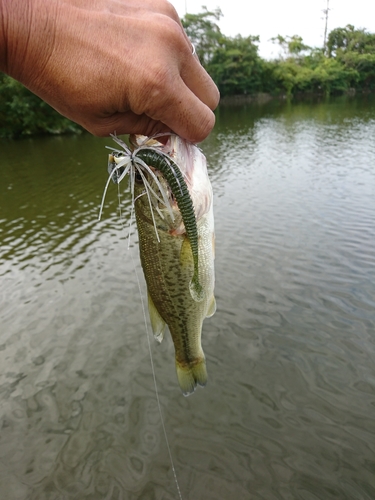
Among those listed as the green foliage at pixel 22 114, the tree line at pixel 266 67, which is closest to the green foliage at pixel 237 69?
the tree line at pixel 266 67

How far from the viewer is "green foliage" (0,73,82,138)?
31.6 metres

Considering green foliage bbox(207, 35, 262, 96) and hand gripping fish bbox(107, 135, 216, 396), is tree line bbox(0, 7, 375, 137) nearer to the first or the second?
green foliage bbox(207, 35, 262, 96)

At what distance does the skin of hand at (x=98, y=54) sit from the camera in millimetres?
1040

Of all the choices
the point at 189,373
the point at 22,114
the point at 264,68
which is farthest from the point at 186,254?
the point at 264,68

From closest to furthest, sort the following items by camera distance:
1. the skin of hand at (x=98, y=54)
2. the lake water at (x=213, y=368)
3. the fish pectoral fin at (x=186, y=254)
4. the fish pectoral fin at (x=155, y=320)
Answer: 1. the skin of hand at (x=98, y=54)
2. the fish pectoral fin at (x=186, y=254)
3. the fish pectoral fin at (x=155, y=320)
4. the lake water at (x=213, y=368)

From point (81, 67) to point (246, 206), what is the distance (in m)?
11.9

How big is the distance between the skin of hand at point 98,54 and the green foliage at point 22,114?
112ft

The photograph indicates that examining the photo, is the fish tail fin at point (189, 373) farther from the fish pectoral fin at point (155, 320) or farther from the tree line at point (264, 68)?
the tree line at point (264, 68)

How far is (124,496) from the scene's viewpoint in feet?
14.2

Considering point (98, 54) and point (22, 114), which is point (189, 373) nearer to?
point (98, 54)

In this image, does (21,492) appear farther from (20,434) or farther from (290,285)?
(290,285)

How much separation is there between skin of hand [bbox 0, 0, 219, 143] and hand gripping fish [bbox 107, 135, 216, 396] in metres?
0.31

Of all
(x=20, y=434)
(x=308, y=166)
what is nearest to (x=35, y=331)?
(x=20, y=434)

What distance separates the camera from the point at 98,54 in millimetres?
1059
